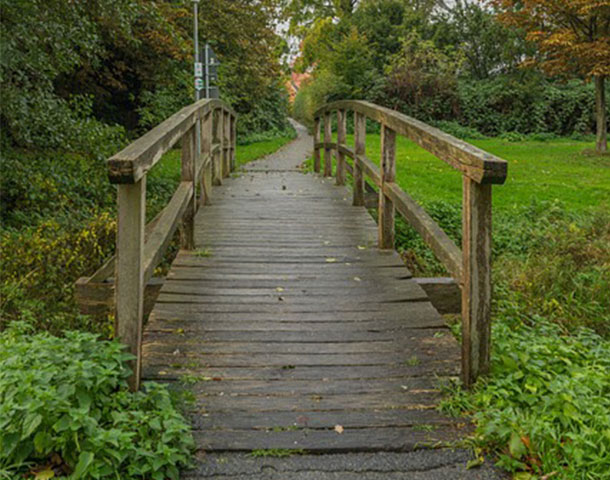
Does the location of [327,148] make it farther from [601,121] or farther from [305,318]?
[601,121]

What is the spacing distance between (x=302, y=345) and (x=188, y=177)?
7.13 ft

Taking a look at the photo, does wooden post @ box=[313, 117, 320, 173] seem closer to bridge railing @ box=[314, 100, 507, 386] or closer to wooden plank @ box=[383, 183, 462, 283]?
wooden plank @ box=[383, 183, 462, 283]

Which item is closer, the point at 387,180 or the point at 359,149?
the point at 387,180

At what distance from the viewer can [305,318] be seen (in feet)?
13.1

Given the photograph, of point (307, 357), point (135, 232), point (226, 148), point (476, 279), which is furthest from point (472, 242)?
point (226, 148)

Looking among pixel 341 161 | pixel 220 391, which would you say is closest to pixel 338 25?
pixel 341 161

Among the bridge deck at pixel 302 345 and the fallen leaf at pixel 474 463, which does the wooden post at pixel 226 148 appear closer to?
the bridge deck at pixel 302 345

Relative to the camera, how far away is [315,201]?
7.98 metres

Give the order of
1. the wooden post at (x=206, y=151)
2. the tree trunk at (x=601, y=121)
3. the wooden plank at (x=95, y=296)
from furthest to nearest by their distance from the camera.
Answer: the tree trunk at (x=601, y=121)
the wooden post at (x=206, y=151)
the wooden plank at (x=95, y=296)

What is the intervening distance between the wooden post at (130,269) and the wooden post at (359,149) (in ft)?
13.4

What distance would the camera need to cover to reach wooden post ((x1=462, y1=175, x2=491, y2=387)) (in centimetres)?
294

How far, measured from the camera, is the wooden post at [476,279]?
2.94 metres

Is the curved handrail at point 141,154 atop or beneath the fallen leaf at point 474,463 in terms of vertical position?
atop

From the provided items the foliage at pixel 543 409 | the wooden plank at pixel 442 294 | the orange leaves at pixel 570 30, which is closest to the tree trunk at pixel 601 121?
the orange leaves at pixel 570 30
